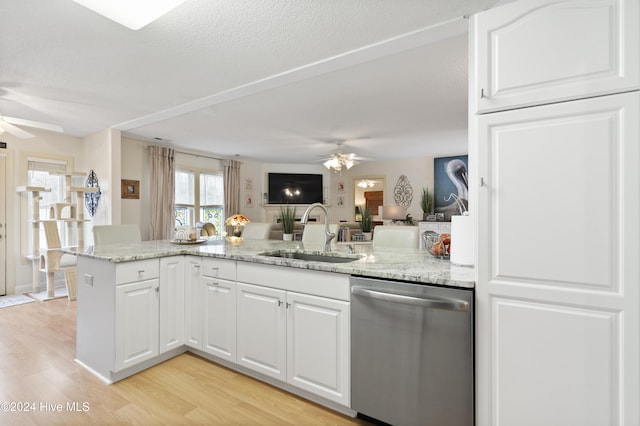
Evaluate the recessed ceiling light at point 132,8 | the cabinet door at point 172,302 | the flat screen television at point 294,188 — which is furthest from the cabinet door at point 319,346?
the flat screen television at point 294,188

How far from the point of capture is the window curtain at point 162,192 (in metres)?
5.61

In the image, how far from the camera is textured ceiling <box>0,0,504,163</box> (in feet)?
6.71

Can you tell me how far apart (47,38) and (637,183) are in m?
3.45

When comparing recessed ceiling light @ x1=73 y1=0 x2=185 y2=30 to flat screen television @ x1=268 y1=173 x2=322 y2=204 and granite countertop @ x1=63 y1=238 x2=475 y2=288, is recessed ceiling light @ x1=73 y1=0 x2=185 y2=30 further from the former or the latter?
flat screen television @ x1=268 y1=173 x2=322 y2=204

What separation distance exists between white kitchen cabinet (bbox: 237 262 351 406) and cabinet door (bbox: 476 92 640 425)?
71cm

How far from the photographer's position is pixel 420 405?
1.56 meters

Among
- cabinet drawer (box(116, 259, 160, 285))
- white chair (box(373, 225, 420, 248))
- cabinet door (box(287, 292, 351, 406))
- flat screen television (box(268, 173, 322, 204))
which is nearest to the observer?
cabinet door (box(287, 292, 351, 406))

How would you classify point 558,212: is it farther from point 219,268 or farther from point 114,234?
point 114,234

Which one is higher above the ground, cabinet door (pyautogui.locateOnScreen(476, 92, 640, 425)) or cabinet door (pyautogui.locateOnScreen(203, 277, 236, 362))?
cabinet door (pyautogui.locateOnScreen(476, 92, 640, 425))

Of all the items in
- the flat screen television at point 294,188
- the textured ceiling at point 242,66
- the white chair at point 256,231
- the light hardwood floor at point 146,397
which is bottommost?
the light hardwood floor at point 146,397

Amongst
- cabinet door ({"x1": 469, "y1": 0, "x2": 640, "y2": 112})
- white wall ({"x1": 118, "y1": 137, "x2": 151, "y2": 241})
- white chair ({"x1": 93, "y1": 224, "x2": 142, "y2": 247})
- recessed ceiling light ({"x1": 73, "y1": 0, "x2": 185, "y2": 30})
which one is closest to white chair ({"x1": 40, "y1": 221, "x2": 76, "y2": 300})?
white wall ({"x1": 118, "y1": 137, "x2": 151, "y2": 241})

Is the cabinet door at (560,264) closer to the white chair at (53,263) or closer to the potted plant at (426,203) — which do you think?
the white chair at (53,263)

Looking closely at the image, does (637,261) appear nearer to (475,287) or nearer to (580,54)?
(475,287)

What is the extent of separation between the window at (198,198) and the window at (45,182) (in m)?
1.78
